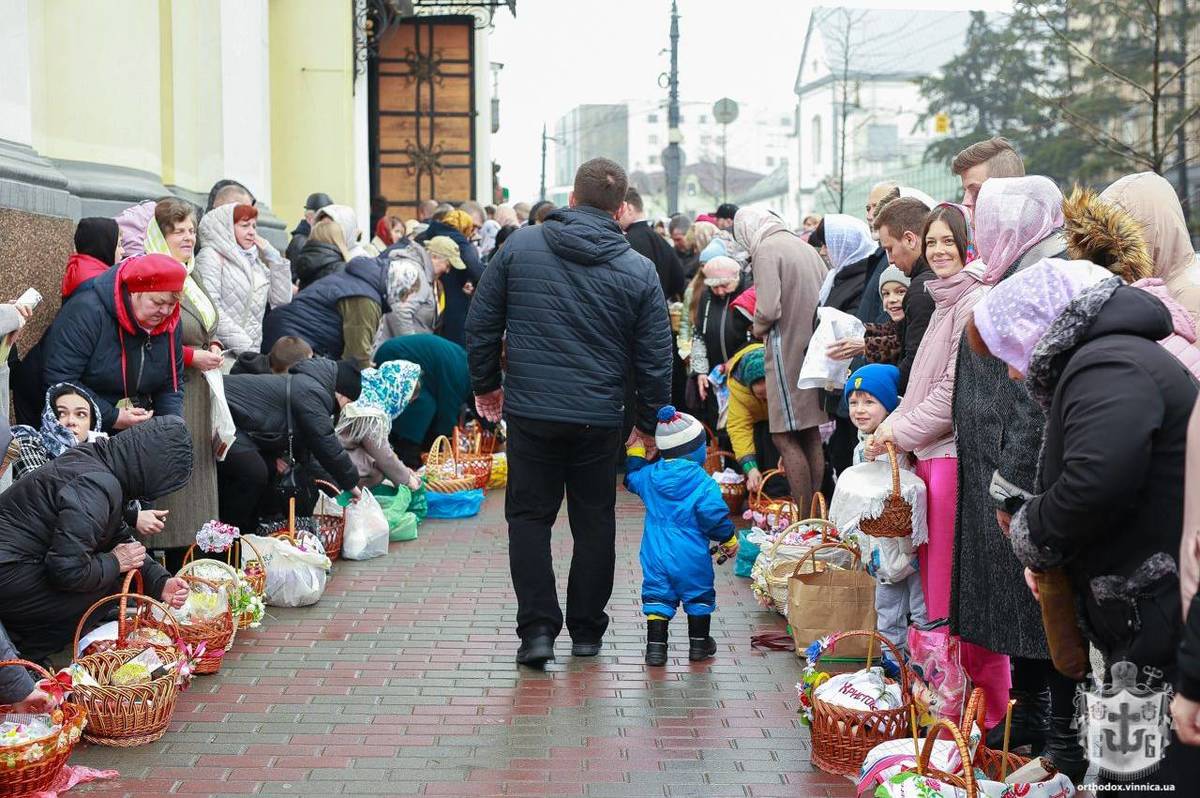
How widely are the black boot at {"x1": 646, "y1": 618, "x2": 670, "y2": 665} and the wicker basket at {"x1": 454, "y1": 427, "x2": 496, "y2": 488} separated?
4.39 meters

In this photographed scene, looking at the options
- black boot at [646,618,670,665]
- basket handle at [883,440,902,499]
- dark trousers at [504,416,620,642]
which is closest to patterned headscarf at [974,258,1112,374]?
basket handle at [883,440,902,499]

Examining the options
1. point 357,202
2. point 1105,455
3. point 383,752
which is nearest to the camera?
point 1105,455

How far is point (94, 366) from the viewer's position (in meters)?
6.83

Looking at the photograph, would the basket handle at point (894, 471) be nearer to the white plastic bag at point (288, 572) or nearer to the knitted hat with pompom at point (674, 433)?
the knitted hat with pompom at point (674, 433)

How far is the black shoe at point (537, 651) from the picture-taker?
262 inches

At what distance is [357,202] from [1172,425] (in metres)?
16.6

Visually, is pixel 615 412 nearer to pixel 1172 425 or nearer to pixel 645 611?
pixel 645 611

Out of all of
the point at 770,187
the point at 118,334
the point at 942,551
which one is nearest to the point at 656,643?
the point at 942,551

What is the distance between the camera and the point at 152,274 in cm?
678

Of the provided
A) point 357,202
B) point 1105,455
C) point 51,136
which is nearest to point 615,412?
point 1105,455

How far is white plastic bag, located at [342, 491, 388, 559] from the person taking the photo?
9.07m

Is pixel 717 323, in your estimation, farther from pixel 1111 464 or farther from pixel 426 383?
pixel 1111 464

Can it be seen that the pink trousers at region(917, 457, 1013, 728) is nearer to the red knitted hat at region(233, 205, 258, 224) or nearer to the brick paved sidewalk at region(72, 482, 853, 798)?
the brick paved sidewalk at region(72, 482, 853, 798)

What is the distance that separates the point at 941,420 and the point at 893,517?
40cm
